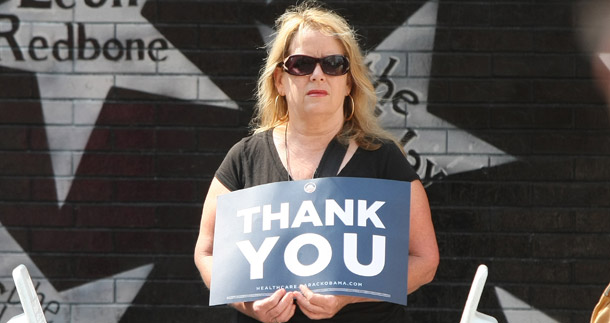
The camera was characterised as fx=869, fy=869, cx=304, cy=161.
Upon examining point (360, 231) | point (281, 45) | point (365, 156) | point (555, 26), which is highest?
point (555, 26)

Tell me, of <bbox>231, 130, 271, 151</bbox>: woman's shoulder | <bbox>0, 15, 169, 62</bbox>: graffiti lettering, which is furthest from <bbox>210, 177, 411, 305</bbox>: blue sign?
<bbox>0, 15, 169, 62</bbox>: graffiti lettering

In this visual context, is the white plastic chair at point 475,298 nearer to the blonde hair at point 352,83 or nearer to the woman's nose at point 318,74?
the blonde hair at point 352,83

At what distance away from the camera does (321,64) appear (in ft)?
A: 8.98

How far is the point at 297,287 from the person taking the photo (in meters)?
2.52

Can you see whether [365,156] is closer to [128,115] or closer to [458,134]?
[458,134]

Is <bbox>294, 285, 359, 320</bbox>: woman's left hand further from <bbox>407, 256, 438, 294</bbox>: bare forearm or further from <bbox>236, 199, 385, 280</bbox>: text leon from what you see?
<bbox>407, 256, 438, 294</bbox>: bare forearm

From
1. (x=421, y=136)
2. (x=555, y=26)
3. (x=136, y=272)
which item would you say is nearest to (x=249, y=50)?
(x=421, y=136)

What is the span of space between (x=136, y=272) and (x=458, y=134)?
184 cm

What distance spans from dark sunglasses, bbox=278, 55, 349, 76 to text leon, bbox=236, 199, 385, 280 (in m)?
0.43

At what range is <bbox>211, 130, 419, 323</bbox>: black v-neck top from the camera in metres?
2.68

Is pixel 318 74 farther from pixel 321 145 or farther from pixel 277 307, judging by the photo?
pixel 277 307

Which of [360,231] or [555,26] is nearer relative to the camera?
[360,231]

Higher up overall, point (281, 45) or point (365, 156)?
point (281, 45)

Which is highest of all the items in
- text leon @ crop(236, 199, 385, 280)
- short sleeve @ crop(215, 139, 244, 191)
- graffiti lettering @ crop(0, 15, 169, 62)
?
graffiti lettering @ crop(0, 15, 169, 62)
